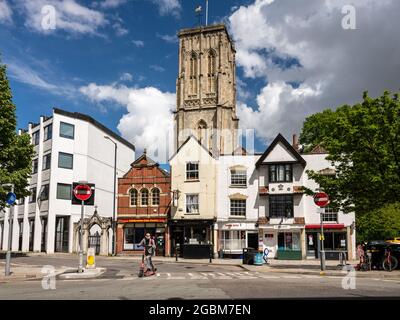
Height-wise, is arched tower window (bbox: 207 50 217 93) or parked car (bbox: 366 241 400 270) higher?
arched tower window (bbox: 207 50 217 93)

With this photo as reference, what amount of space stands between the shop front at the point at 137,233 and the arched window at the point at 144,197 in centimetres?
176

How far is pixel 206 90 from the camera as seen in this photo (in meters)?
74.4

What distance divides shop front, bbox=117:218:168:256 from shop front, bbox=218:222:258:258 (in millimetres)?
5559

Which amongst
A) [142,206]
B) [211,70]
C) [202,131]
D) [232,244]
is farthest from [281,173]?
[211,70]

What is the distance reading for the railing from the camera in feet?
132

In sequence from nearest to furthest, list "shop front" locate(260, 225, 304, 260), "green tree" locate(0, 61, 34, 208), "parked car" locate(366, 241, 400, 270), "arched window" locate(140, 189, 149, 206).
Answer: "parked car" locate(366, 241, 400, 270) → "green tree" locate(0, 61, 34, 208) → "shop front" locate(260, 225, 304, 260) → "arched window" locate(140, 189, 149, 206)

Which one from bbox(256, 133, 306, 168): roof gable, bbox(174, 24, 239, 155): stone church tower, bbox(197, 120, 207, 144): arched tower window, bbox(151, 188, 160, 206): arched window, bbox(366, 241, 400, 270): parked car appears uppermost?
bbox(174, 24, 239, 155): stone church tower

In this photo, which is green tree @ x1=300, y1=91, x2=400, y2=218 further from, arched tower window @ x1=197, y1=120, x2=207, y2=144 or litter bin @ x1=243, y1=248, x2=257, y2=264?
arched tower window @ x1=197, y1=120, x2=207, y2=144

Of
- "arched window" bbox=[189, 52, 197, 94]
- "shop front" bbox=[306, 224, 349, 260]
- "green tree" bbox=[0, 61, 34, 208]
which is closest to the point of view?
"green tree" bbox=[0, 61, 34, 208]

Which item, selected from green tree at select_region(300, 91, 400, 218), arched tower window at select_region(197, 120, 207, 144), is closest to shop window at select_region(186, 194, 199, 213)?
green tree at select_region(300, 91, 400, 218)

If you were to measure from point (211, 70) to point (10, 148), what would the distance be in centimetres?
4914
